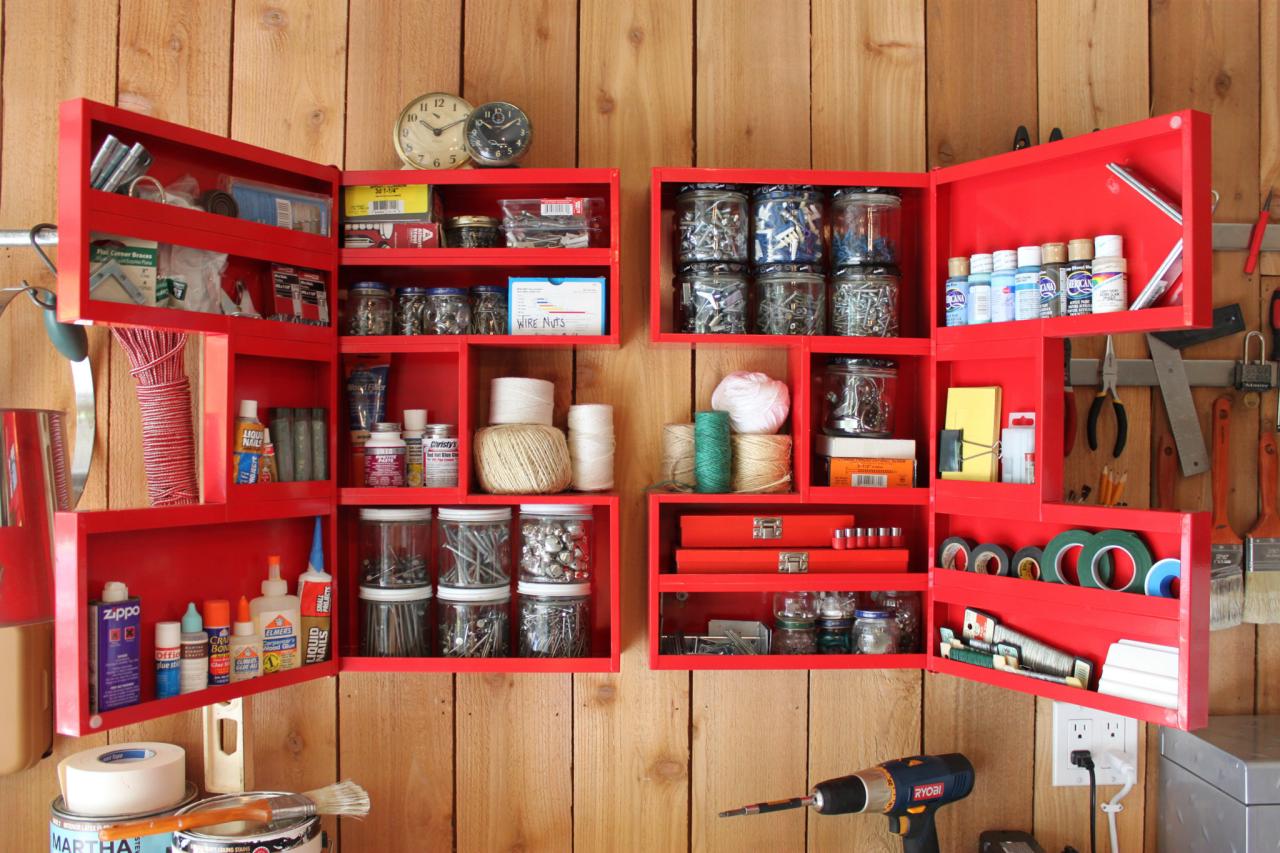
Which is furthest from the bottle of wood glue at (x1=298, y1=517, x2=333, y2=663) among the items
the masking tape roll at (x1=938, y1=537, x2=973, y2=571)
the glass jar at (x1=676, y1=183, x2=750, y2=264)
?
the masking tape roll at (x1=938, y1=537, x2=973, y2=571)

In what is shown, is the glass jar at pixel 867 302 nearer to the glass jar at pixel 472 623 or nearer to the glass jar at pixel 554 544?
the glass jar at pixel 554 544

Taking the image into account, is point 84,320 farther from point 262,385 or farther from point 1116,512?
point 1116,512

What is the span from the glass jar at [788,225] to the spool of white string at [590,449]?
1.17 ft

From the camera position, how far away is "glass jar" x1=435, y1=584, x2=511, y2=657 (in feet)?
4.85

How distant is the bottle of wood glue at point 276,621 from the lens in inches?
55.0

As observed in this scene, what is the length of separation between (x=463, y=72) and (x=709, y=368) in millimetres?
654

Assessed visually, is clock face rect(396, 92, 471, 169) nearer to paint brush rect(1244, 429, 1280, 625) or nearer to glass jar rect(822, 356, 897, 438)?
glass jar rect(822, 356, 897, 438)

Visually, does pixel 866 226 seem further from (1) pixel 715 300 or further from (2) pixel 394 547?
(2) pixel 394 547

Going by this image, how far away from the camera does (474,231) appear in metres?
1.49

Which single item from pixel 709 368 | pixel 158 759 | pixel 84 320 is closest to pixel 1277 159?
pixel 709 368

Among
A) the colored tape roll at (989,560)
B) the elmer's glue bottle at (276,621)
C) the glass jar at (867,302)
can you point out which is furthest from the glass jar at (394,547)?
the colored tape roll at (989,560)

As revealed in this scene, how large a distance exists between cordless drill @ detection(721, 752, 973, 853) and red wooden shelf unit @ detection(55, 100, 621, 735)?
39cm

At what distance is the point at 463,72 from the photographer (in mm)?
1630

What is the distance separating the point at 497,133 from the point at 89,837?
116cm
